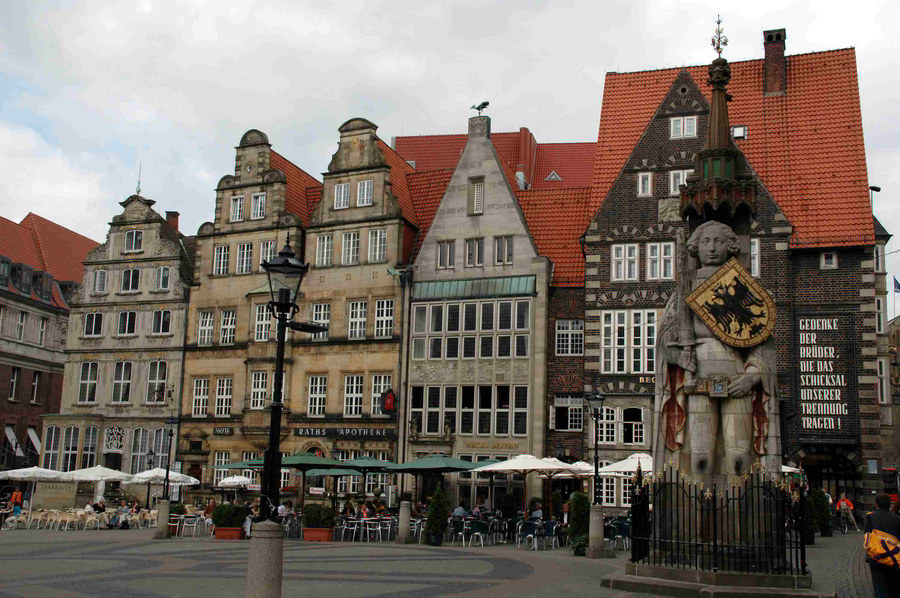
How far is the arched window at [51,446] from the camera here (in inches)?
1773

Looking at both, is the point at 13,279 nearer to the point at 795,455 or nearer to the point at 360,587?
the point at 795,455

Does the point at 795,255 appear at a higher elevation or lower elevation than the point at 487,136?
lower

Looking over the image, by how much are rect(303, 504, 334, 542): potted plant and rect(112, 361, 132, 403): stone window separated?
64.9 ft

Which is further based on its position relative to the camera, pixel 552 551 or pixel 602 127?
pixel 602 127

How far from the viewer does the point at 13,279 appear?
53688 mm

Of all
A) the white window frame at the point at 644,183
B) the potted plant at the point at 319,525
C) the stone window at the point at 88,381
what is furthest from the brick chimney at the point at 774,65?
the stone window at the point at 88,381

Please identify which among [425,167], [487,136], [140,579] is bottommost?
[140,579]

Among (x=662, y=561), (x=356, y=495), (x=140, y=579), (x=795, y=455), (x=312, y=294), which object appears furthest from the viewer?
(x=312, y=294)

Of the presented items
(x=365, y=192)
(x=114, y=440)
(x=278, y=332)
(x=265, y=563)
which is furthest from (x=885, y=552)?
(x=114, y=440)

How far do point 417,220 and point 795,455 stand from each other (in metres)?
18.4

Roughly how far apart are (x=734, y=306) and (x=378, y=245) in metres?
27.1

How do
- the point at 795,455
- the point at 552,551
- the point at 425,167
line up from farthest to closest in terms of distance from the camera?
1. the point at 425,167
2. the point at 795,455
3. the point at 552,551

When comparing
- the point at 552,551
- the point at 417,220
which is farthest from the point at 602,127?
the point at 552,551

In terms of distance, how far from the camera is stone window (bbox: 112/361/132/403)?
45656 mm
